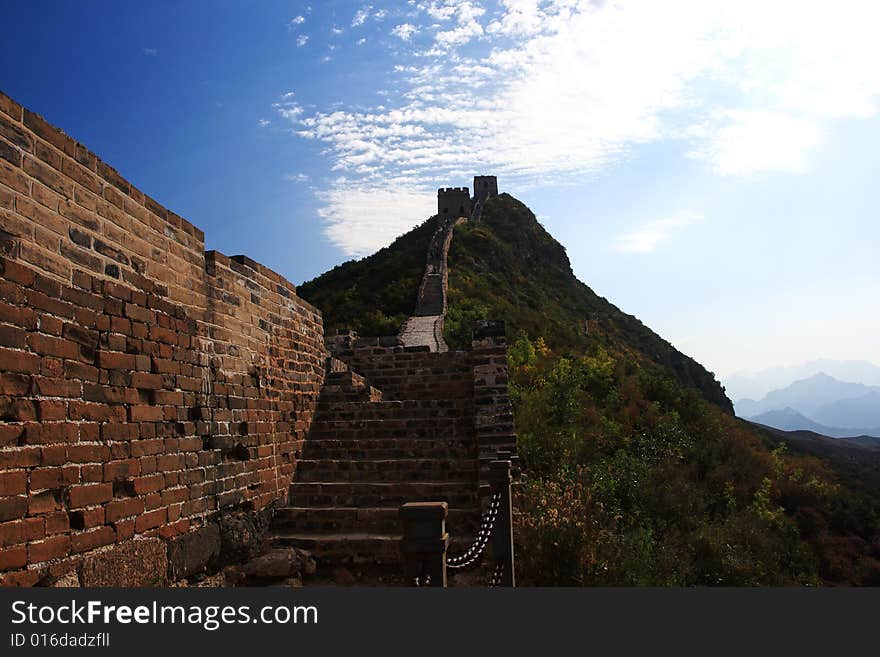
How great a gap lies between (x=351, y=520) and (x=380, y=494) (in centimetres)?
53

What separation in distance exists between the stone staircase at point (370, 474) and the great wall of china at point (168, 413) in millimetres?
25

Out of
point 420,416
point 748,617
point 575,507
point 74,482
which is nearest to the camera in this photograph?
point 748,617

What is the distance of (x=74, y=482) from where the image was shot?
13.9 feet

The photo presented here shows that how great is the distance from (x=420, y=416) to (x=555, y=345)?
42.1ft

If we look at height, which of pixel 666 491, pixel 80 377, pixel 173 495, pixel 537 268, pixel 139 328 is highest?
pixel 537 268

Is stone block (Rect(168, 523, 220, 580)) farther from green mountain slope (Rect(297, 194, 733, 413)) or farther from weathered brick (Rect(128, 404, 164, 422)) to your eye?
green mountain slope (Rect(297, 194, 733, 413))

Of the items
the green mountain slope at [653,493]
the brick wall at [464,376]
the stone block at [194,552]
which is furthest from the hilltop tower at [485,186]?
the stone block at [194,552]

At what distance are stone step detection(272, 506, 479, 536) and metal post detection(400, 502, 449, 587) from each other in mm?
3708

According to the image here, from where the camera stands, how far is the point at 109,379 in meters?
4.70

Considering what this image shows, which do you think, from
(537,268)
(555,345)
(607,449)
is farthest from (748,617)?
(537,268)

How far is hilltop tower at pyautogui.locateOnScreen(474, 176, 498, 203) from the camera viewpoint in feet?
205

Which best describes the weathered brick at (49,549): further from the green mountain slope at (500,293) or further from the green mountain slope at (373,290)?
the green mountain slope at (373,290)

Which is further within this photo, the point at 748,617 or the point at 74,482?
the point at 74,482

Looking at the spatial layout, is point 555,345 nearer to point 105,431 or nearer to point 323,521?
point 323,521
